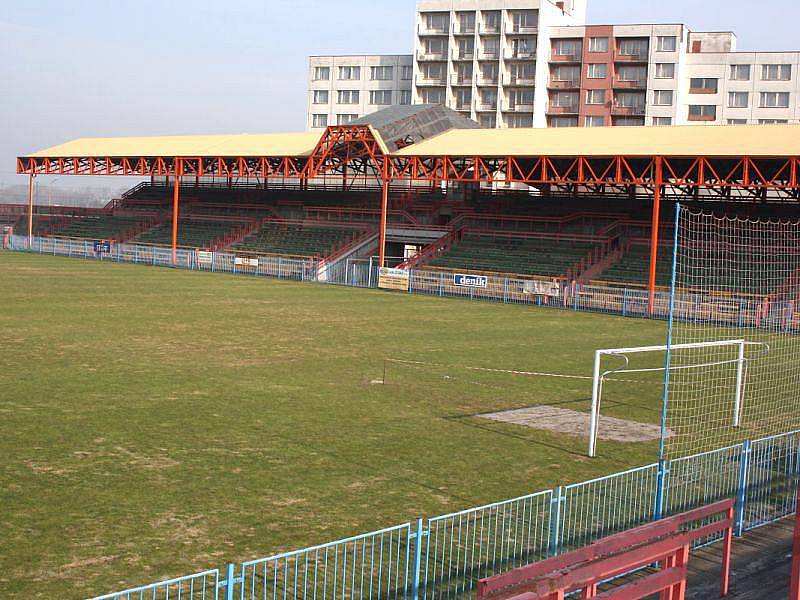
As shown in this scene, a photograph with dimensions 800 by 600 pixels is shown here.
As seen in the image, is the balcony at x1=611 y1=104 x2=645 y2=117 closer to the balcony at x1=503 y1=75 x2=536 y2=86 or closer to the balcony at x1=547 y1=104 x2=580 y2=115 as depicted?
the balcony at x1=547 y1=104 x2=580 y2=115

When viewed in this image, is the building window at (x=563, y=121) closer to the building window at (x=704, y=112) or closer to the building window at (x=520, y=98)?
the building window at (x=520, y=98)

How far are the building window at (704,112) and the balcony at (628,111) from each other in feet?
14.4

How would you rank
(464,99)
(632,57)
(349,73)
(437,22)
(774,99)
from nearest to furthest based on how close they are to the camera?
(774,99), (632,57), (464,99), (437,22), (349,73)

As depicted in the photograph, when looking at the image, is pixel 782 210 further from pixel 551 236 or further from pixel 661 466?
pixel 661 466

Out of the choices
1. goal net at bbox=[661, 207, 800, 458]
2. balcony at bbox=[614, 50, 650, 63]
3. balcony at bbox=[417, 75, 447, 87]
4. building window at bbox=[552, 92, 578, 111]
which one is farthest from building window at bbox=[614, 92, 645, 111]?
goal net at bbox=[661, 207, 800, 458]

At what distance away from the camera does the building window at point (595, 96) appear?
8825 centimetres

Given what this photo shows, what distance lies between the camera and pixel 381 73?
101 m

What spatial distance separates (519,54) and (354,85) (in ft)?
65.9

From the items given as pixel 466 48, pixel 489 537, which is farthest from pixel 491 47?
pixel 489 537

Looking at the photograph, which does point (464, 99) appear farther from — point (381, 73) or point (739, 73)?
point (739, 73)

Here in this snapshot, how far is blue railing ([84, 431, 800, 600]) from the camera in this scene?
9.11 metres

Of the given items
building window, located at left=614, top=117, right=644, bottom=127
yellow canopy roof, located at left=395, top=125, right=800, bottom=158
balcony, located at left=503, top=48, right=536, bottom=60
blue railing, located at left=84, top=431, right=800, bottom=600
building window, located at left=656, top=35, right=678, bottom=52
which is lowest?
blue railing, located at left=84, top=431, right=800, bottom=600

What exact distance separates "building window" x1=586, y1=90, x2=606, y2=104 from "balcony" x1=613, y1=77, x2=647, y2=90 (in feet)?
4.47

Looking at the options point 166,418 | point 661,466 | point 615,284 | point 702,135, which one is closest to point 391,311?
point 615,284
